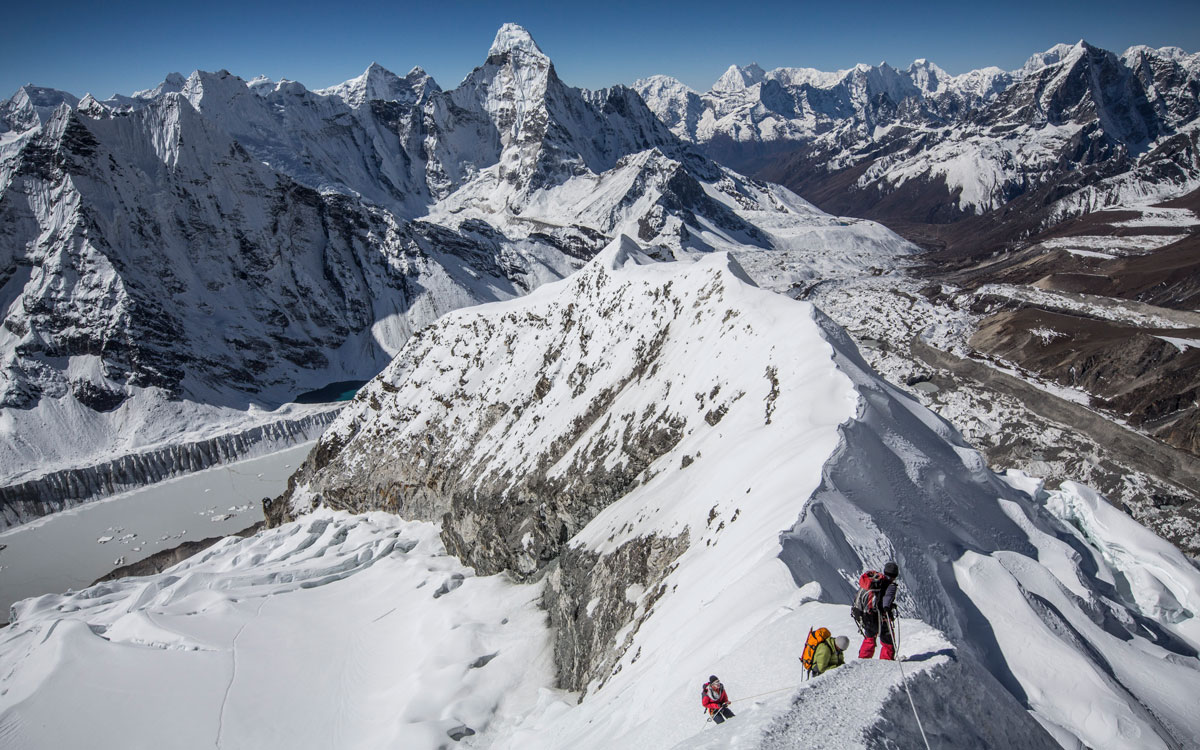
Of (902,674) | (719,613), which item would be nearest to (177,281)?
(719,613)

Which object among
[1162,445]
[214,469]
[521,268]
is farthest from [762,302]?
[521,268]

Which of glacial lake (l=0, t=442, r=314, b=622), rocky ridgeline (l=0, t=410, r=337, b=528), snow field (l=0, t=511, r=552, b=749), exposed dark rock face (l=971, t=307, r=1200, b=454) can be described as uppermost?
rocky ridgeline (l=0, t=410, r=337, b=528)

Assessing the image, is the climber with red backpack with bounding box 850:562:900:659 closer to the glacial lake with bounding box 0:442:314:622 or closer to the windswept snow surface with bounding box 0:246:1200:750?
the windswept snow surface with bounding box 0:246:1200:750

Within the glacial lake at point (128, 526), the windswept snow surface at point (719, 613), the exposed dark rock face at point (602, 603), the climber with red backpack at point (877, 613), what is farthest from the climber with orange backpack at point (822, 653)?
the glacial lake at point (128, 526)

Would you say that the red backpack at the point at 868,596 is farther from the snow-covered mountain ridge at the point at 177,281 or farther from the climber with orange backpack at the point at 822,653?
the snow-covered mountain ridge at the point at 177,281

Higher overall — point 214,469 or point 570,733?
point 214,469

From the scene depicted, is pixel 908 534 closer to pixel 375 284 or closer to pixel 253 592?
pixel 253 592

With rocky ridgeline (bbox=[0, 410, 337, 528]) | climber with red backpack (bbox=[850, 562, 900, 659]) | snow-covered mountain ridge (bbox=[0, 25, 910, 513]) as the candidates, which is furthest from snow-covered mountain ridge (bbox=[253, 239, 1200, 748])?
snow-covered mountain ridge (bbox=[0, 25, 910, 513])
